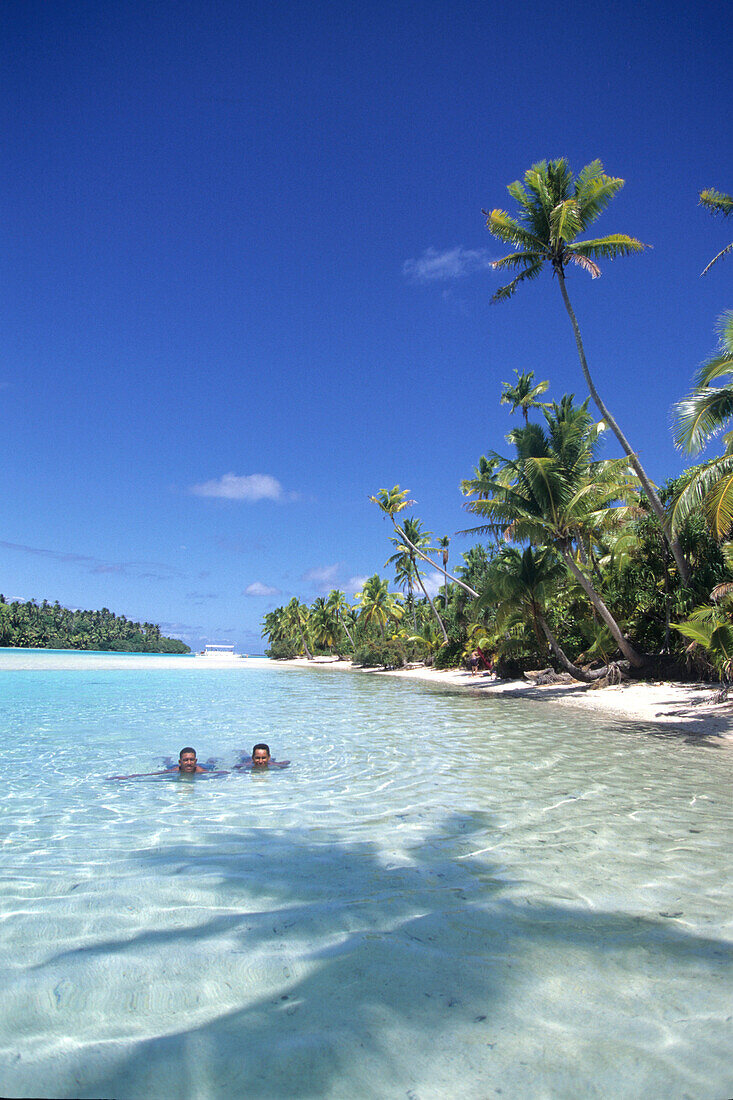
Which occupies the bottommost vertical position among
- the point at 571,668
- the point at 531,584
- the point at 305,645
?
the point at 571,668

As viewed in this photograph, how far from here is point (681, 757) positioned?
9312 mm

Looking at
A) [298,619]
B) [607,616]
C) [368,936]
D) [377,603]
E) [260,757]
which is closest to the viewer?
[368,936]

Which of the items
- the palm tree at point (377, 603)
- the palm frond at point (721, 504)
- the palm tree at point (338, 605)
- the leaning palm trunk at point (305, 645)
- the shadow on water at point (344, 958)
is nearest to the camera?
the shadow on water at point (344, 958)

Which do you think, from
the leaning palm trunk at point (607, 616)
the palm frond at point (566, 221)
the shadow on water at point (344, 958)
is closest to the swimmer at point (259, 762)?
the shadow on water at point (344, 958)

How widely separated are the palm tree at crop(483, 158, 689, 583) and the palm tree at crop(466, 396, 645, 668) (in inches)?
76.2

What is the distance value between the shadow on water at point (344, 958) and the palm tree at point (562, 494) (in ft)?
51.2

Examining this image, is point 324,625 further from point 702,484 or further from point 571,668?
point 702,484

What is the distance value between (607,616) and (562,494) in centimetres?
429

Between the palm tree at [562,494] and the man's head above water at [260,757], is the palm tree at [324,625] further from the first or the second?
the man's head above water at [260,757]

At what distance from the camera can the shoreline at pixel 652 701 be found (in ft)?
40.9

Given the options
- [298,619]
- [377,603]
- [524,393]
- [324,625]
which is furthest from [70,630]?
[524,393]

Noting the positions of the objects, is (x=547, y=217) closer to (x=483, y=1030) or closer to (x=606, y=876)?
(x=606, y=876)

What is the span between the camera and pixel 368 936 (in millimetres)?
3402

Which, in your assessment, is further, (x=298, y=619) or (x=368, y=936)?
(x=298, y=619)
